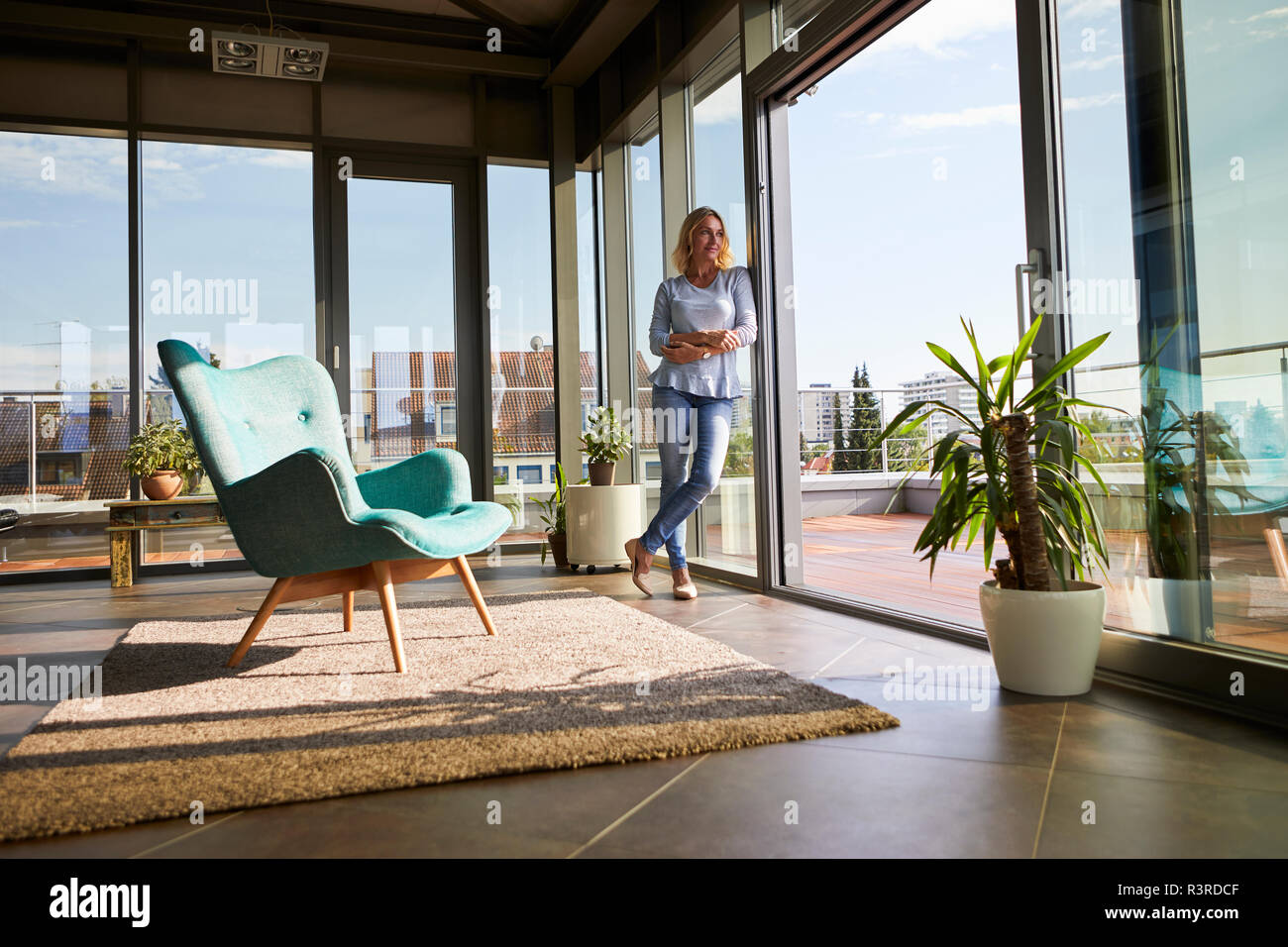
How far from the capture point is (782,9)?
3.65 metres

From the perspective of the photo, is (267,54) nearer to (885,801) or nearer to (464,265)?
(464,265)

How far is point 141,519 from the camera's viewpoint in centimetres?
453

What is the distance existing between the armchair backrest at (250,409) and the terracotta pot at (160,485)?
6.38ft

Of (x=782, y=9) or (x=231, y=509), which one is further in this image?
(x=782, y=9)

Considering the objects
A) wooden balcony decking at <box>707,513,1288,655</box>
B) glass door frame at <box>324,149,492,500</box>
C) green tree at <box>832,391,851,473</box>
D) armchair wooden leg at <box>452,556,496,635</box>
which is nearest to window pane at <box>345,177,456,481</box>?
glass door frame at <box>324,149,492,500</box>

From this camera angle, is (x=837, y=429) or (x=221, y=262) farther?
(x=837, y=429)

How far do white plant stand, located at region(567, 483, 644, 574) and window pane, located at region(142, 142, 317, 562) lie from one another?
76.7 inches

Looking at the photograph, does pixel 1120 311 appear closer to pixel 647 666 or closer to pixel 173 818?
pixel 647 666

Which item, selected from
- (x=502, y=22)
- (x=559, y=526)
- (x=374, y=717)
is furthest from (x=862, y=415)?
(x=374, y=717)

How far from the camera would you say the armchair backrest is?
7.92ft

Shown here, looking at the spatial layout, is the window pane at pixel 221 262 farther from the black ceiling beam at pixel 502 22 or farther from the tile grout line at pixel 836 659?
the tile grout line at pixel 836 659

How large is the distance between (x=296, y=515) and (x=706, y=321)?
6.21 ft
